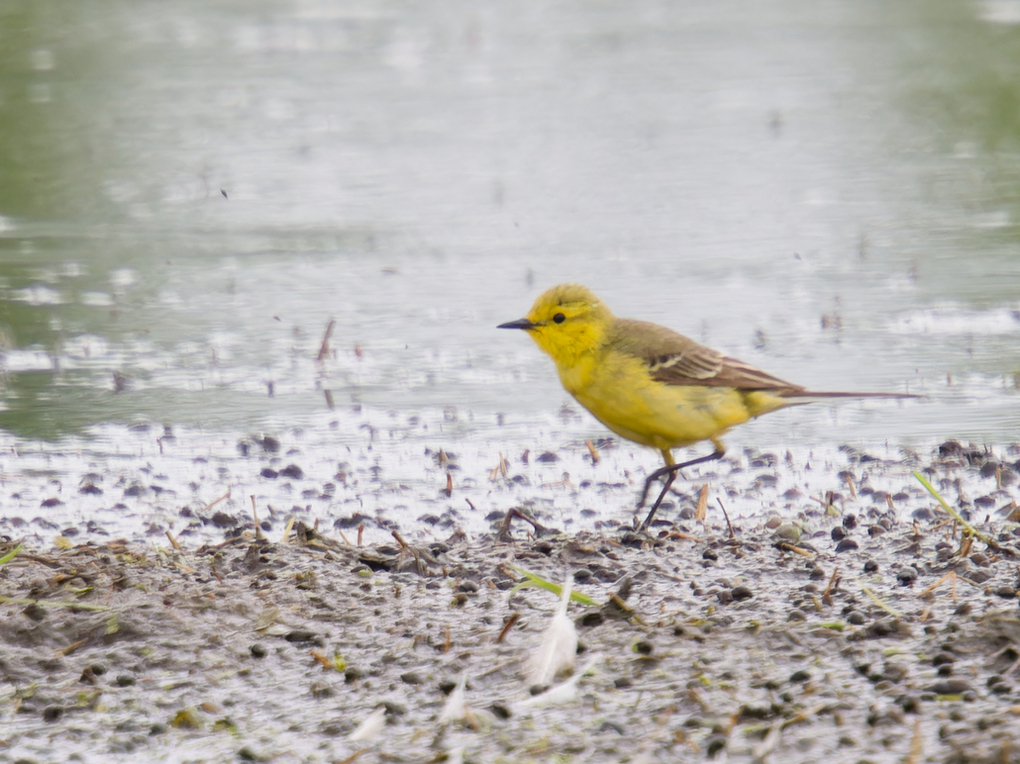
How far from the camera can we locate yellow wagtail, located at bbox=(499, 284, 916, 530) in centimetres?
617

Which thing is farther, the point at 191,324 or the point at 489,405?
the point at 191,324

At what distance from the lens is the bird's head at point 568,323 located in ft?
21.1

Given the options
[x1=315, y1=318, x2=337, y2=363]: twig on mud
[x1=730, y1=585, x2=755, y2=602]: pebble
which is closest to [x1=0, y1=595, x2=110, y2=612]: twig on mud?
[x1=730, y1=585, x2=755, y2=602]: pebble

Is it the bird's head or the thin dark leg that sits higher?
the bird's head

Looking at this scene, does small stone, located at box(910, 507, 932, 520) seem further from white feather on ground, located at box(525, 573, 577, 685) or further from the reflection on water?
white feather on ground, located at box(525, 573, 577, 685)

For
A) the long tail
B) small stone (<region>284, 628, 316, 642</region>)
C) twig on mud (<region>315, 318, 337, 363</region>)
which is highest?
twig on mud (<region>315, 318, 337, 363</region>)

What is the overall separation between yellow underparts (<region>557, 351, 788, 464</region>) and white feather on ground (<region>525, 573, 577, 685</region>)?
1.88 m

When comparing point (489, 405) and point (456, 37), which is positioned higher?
point (456, 37)

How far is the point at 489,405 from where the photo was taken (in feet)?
25.6

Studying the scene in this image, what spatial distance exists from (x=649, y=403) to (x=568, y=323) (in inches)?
23.1

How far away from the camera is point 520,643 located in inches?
179

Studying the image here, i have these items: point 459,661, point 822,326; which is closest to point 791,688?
point 459,661

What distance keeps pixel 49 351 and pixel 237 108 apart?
7.55 m

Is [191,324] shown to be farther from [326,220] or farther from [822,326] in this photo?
[822,326]
